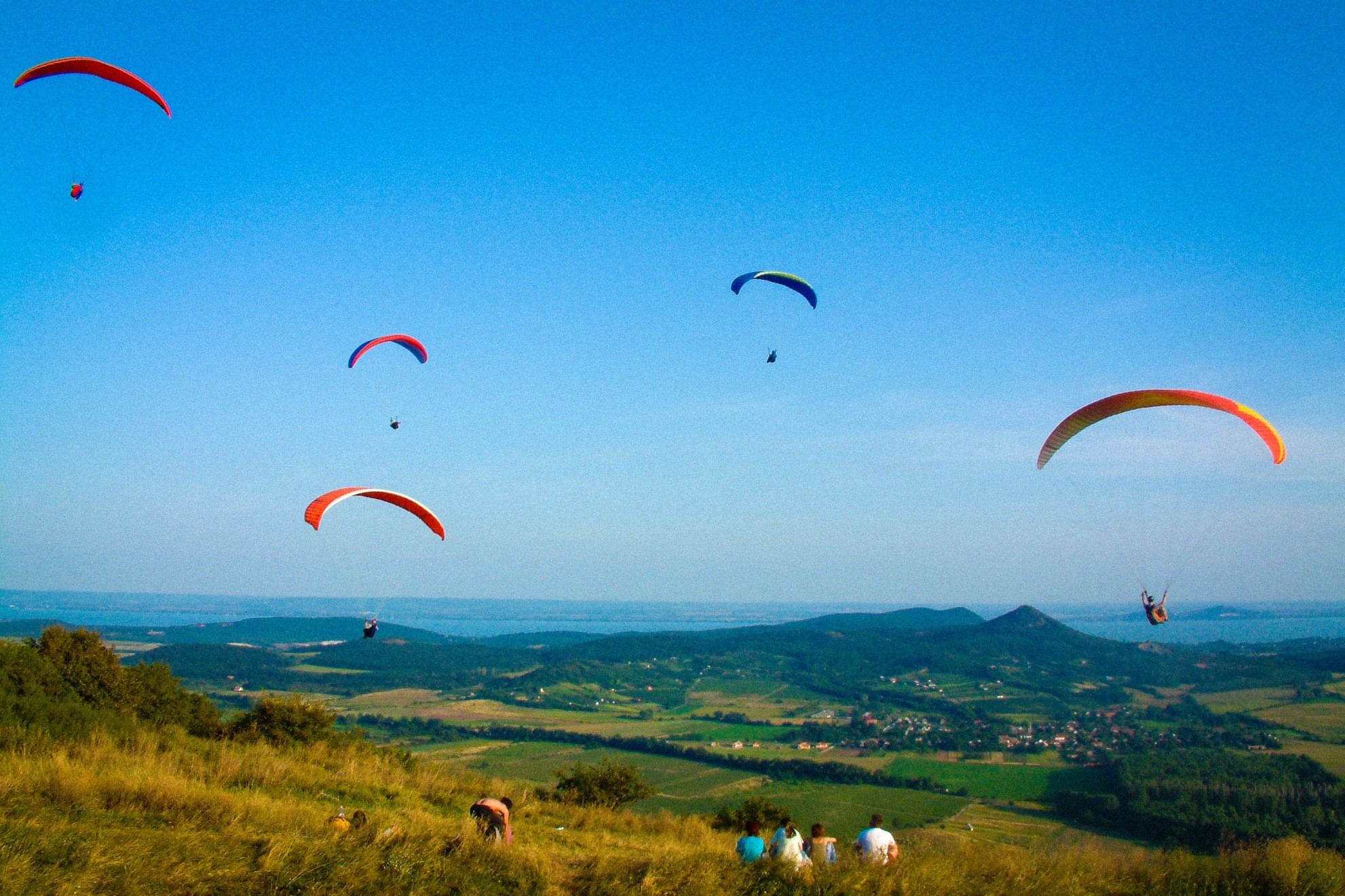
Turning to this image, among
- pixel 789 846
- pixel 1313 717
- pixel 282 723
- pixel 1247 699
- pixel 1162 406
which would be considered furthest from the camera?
pixel 1247 699

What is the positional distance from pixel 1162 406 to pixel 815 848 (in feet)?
32.1

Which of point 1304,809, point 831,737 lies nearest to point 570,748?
point 831,737

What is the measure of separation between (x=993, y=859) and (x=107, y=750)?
12312mm

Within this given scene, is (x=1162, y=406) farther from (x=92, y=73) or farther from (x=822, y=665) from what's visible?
(x=822, y=665)

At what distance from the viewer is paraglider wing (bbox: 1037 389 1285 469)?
1206cm

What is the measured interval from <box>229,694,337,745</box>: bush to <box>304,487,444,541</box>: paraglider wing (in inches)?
225

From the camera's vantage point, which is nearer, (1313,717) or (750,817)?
(750,817)

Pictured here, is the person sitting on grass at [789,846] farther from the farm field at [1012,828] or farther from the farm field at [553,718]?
the farm field at [553,718]

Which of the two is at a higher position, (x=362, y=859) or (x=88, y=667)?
(x=88, y=667)

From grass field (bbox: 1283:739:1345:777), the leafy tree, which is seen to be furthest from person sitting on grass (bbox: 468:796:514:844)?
grass field (bbox: 1283:739:1345:777)

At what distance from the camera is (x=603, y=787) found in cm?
1764

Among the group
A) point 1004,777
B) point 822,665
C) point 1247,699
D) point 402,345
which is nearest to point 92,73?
point 402,345

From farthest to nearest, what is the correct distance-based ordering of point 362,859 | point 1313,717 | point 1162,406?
point 1313,717
point 1162,406
point 362,859

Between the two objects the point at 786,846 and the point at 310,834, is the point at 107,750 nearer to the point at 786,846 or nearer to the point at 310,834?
the point at 310,834
